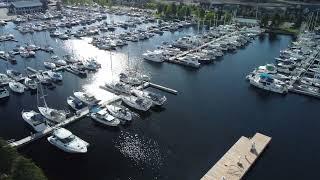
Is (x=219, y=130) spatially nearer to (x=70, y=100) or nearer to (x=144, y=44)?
(x=70, y=100)

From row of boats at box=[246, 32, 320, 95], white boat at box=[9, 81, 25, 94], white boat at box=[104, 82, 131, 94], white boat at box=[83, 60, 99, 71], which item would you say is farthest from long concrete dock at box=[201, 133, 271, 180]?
white boat at box=[9, 81, 25, 94]

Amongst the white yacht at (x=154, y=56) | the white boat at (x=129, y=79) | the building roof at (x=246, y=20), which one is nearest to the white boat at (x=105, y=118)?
the white boat at (x=129, y=79)

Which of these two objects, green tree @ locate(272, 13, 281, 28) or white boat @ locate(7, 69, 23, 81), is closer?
white boat @ locate(7, 69, 23, 81)

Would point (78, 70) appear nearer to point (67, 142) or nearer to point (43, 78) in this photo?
point (43, 78)

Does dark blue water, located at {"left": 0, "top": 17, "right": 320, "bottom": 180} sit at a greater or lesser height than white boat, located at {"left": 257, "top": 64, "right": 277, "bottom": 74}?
lesser

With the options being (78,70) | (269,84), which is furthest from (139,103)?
(269,84)

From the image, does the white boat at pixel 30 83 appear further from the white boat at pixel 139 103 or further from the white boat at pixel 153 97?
the white boat at pixel 153 97

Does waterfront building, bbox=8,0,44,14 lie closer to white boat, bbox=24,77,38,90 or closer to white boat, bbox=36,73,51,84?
white boat, bbox=36,73,51,84
